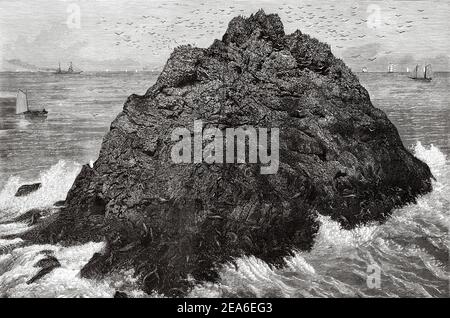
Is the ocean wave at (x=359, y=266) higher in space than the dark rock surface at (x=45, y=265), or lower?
lower

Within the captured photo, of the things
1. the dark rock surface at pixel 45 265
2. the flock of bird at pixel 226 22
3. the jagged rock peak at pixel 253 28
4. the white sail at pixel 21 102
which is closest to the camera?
the dark rock surface at pixel 45 265

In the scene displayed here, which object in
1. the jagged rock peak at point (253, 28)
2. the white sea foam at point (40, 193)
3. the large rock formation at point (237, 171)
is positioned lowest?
the white sea foam at point (40, 193)

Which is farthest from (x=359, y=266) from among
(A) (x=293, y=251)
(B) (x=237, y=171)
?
(B) (x=237, y=171)

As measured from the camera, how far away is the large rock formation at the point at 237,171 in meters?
11.2

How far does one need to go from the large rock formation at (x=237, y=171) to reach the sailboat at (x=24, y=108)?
26.4 feet

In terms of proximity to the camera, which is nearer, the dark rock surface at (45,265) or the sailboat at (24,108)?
the dark rock surface at (45,265)

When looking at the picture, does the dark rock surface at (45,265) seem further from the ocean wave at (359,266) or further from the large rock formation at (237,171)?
the ocean wave at (359,266)

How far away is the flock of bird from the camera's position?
15375 mm

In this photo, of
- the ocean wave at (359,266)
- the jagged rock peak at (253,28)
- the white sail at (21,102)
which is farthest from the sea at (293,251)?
the jagged rock peak at (253,28)

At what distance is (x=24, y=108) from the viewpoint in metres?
20.6

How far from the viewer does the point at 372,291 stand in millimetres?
10250

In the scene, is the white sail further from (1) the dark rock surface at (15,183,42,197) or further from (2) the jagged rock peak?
(2) the jagged rock peak

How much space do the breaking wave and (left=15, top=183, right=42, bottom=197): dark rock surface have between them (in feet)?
5.12

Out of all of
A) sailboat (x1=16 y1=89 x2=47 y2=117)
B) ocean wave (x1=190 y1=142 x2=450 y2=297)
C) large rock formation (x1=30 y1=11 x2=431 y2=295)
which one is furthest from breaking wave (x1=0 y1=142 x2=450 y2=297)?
sailboat (x1=16 y1=89 x2=47 y2=117)
